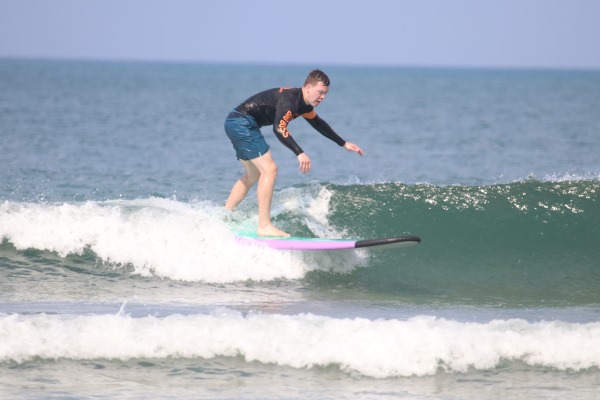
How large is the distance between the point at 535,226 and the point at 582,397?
4.70 meters

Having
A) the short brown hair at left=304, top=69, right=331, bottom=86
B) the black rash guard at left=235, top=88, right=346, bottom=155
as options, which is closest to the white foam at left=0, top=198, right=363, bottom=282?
the black rash guard at left=235, top=88, right=346, bottom=155

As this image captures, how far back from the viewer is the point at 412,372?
650cm

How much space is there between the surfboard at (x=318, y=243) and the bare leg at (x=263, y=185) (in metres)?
0.10

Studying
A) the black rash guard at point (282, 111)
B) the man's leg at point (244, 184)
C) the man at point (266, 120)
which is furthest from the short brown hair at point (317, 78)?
the man's leg at point (244, 184)

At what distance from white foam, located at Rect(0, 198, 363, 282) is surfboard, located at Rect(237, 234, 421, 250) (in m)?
0.10

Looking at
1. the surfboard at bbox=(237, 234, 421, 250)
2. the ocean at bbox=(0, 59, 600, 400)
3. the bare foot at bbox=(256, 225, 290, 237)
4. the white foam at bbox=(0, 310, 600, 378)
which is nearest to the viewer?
the ocean at bbox=(0, 59, 600, 400)

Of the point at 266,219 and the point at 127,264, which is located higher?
the point at 266,219

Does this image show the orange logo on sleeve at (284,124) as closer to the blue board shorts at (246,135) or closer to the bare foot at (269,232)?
the blue board shorts at (246,135)

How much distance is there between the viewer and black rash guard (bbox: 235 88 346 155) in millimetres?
8266

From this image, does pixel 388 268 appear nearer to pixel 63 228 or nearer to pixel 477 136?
pixel 63 228

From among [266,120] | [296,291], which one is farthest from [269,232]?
[266,120]

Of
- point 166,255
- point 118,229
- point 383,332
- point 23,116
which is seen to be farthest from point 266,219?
point 23,116

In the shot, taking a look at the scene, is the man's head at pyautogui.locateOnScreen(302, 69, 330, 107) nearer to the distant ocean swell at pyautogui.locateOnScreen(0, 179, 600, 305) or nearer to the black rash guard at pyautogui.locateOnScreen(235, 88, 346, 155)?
the black rash guard at pyautogui.locateOnScreen(235, 88, 346, 155)

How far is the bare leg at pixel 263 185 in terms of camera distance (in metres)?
8.62
